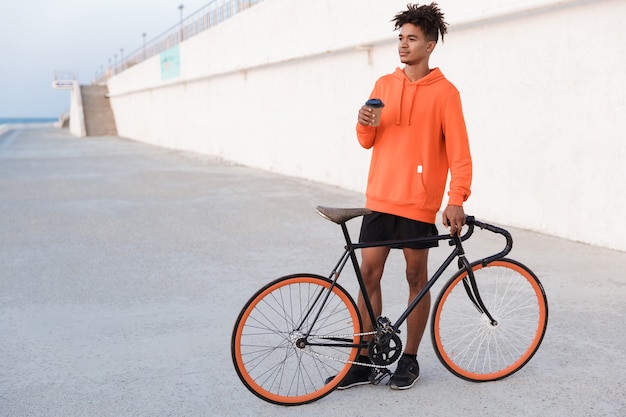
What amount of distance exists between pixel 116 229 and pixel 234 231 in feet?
5.05

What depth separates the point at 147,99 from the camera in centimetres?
3694

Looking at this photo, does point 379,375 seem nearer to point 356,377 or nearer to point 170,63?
point 356,377

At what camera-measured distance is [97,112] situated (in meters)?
51.2

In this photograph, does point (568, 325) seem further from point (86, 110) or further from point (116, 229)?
point (86, 110)

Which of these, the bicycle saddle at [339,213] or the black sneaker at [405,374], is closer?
the bicycle saddle at [339,213]

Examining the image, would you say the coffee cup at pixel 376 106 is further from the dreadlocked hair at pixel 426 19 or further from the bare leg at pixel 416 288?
the bare leg at pixel 416 288

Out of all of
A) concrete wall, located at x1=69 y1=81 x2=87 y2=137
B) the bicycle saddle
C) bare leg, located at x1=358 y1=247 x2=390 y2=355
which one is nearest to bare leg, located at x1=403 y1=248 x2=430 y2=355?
bare leg, located at x1=358 y1=247 x2=390 y2=355

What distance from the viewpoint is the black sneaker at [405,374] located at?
3611 mm

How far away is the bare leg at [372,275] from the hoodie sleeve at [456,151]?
44 centimetres

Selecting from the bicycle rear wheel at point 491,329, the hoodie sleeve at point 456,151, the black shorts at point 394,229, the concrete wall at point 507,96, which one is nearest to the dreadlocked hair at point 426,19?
the hoodie sleeve at point 456,151

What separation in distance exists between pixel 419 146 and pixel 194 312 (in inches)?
97.5

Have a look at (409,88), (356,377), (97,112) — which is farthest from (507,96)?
(97,112)

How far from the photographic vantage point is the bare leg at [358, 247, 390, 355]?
3467 millimetres

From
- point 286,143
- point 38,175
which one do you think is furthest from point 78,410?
point 38,175
